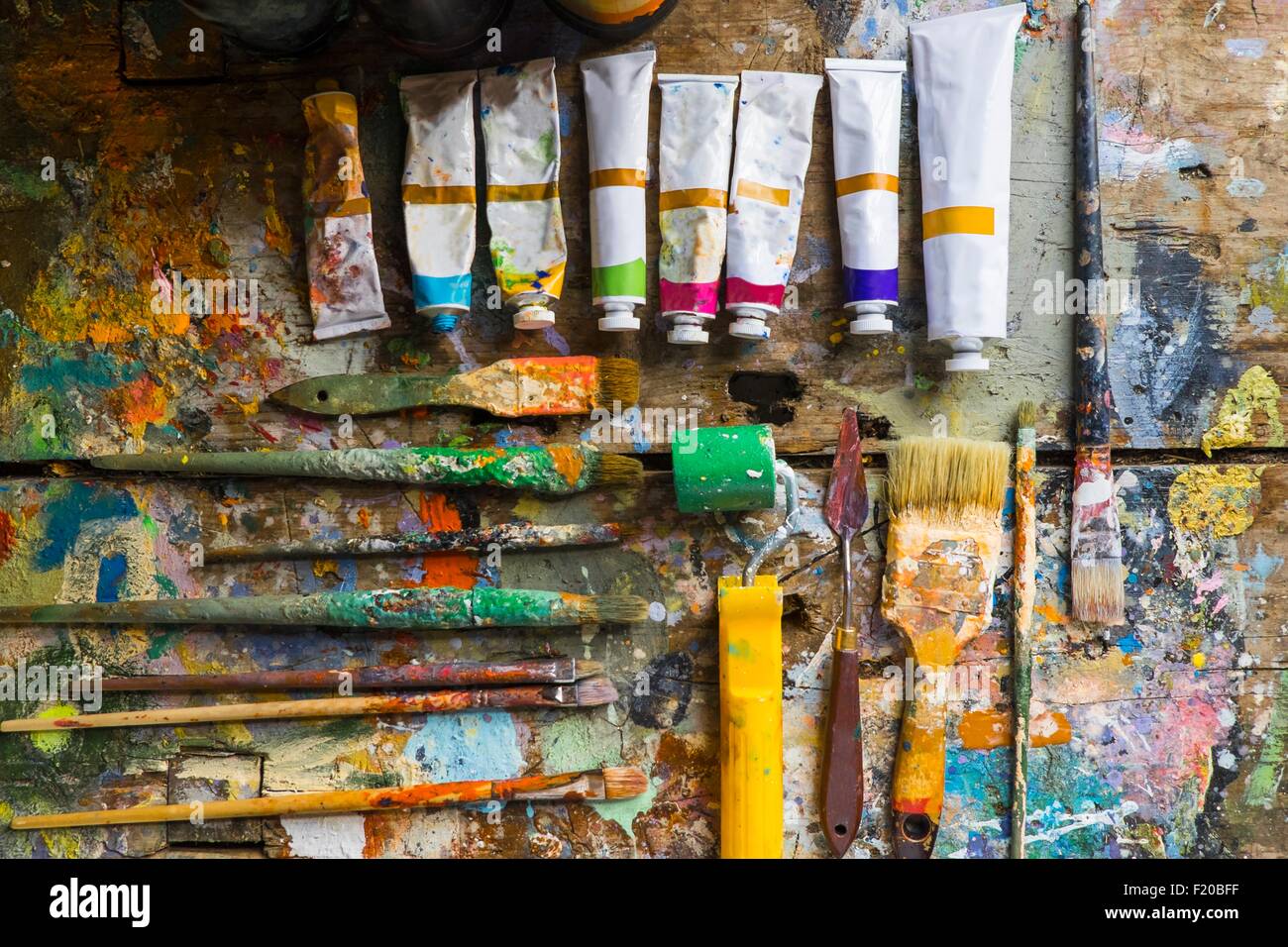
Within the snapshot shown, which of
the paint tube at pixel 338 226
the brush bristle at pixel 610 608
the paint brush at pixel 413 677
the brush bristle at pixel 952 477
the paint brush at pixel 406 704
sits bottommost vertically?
the paint brush at pixel 406 704

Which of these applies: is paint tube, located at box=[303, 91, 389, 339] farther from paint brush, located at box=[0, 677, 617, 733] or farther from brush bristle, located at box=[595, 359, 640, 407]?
paint brush, located at box=[0, 677, 617, 733]

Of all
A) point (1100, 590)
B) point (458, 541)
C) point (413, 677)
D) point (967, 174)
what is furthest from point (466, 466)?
point (1100, 590)

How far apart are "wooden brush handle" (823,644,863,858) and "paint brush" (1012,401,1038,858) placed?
10.7 inches

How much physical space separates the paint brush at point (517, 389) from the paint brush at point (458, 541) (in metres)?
0.21

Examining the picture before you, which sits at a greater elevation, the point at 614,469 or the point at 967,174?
the point at 967,174

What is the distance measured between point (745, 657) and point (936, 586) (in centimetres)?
35

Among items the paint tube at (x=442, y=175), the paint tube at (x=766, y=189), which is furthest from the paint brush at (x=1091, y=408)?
the paint tube at (x=442, y=175)

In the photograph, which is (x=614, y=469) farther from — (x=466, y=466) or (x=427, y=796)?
(x=427, y=796)

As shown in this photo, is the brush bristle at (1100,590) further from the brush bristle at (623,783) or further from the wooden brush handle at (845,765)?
the brush bristle at (623,783)

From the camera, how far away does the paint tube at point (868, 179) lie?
179cm

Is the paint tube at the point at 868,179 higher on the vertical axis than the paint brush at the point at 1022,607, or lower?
higher

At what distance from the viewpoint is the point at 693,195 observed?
1806 millimetres
